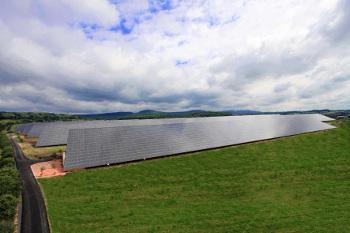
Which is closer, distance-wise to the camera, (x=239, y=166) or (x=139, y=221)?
(x=139, y=221)

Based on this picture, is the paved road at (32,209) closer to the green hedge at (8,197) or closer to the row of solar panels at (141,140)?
the green hedge at (8,197)

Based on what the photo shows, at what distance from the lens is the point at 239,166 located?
3075 cm

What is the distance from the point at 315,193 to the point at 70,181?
2752cm

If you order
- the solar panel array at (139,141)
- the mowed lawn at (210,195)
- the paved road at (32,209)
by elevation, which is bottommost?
the paved road at (32,209)

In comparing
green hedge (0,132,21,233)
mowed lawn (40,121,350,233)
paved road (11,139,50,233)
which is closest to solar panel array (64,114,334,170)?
mowed lawn (40,121,350,233)

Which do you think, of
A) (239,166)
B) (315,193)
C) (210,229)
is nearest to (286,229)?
(210,229)

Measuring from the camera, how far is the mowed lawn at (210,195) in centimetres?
1667

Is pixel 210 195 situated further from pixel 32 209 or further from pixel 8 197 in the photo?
pixel 8 197

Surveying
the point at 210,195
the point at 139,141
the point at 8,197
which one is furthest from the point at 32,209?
the point at 139,141

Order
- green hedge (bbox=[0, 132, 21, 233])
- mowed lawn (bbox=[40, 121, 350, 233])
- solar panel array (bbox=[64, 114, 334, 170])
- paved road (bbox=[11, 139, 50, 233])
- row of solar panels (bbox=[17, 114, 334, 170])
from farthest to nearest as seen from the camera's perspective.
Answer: row of solar panels (bbox=[17, 114, 334, 170]), solar panel array (bbox=[64, 114, 334, 170]), paved road (bbox=[11, 139, 50, 233]), green hedge (bbox=[0, 132, 21, 233]), mowed lawn (bbox=[40, 121, 350, 233])

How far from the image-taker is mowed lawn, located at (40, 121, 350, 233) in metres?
16.7

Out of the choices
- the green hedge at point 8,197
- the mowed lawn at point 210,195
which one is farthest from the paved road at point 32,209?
the green hedge at point 8,197

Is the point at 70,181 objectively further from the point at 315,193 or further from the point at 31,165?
the point at 315,193

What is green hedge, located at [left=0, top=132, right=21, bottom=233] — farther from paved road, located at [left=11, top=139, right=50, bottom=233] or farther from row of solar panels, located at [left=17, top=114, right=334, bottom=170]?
row of solar panels, located at [left=17, top=114, right=334, bottom=170]
